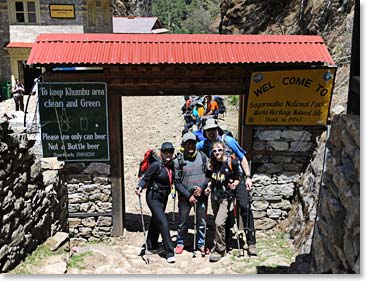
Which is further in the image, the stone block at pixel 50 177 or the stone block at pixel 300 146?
the stone block at pixel 300 146

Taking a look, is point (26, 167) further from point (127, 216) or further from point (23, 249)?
point (127, 216)

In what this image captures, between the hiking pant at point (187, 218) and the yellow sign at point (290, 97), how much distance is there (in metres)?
1.99

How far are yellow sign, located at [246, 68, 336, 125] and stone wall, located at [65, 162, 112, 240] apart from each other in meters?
2.89

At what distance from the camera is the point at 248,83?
775 centimetres

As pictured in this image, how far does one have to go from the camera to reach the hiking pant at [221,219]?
652cm

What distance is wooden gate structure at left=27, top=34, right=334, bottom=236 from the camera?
7.30 m

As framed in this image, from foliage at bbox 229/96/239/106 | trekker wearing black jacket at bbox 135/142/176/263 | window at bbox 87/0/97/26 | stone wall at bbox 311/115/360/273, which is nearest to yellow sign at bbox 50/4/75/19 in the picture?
window at bbox 87/0/97/26

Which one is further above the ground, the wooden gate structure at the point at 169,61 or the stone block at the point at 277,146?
the wooden gate structure at the point at 169,61

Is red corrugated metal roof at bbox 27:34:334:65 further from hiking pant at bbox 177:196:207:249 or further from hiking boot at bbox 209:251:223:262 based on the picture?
hiking boot at bbox 209:251:223:262

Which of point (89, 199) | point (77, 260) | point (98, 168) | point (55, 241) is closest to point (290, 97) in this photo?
point (98, 168)

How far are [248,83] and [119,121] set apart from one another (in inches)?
95.0

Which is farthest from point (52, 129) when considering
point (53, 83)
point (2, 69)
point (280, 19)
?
point (2, 69)

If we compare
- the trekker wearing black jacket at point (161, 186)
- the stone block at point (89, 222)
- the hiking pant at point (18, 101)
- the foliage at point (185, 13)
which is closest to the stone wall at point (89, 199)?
the stone block at point (89, 222)

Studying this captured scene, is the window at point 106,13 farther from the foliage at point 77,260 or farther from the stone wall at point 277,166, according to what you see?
the foliage at point 77,260
